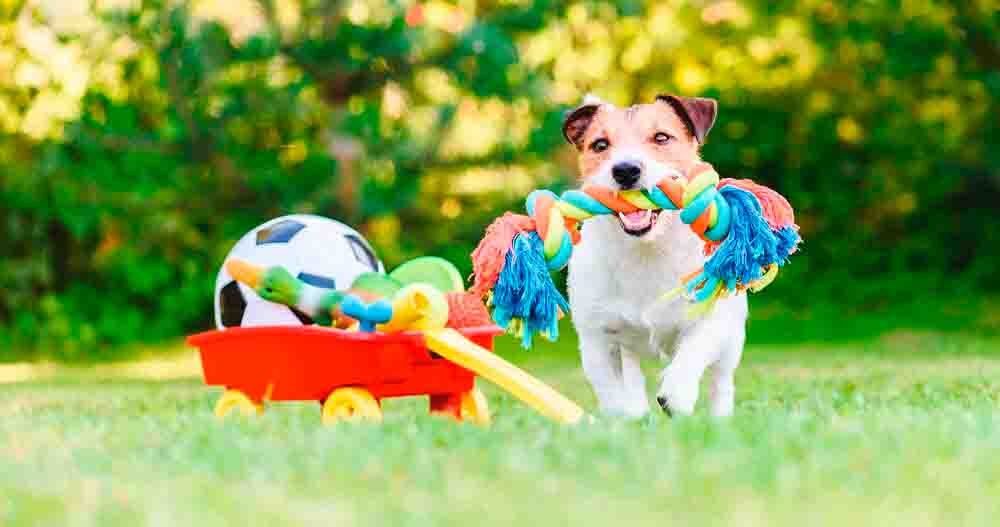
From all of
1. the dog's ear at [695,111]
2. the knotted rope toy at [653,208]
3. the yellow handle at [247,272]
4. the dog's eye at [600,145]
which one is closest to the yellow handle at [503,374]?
the knotted rope toy at [653,208]

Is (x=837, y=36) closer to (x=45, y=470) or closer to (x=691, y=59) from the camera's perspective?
A: (x=691, y=59)

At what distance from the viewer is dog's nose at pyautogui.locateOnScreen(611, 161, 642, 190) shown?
3.85 m

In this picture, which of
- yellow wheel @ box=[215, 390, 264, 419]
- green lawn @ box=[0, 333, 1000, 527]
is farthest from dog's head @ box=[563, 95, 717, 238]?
yellow wheel @ box=[215, 390, 264, 419]

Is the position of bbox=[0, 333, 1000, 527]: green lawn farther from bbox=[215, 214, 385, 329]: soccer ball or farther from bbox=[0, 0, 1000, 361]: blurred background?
bbox=[0, 0, 1000, 361]: blurred background

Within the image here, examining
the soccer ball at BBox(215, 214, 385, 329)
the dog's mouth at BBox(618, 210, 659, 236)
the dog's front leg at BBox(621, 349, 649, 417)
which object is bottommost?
the dog's front leg at BBox(621, 349, 649, 417)

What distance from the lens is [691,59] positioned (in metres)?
12.1

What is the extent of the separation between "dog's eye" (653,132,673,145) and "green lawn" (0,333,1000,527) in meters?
0.78

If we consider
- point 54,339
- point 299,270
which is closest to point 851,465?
point 299,270

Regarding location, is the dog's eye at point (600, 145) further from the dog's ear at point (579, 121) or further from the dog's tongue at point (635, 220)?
the dog's tongue at point (635, 220)

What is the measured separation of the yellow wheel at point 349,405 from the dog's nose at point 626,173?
866 mm

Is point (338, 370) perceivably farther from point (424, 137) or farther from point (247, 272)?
point (424, 137)

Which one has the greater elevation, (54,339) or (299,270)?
(299,270)

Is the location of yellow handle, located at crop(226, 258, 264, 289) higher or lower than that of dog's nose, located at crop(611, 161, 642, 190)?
lower

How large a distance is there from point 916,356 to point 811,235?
13.5 feet
